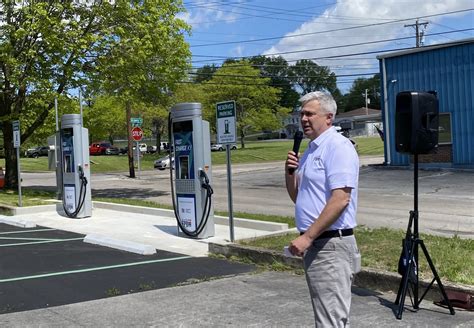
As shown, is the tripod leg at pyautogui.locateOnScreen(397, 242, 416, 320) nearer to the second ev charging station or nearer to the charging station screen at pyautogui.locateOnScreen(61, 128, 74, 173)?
the second ev charging station

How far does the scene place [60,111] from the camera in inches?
786

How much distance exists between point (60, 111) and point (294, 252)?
18015mm

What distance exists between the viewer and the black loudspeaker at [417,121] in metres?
5.62

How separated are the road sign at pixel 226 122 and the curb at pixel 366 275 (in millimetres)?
1913

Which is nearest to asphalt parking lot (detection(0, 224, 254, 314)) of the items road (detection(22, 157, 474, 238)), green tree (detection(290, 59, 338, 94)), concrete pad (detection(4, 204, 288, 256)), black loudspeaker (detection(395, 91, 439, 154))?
concrete pad (detection(4, 204, 288, 256))

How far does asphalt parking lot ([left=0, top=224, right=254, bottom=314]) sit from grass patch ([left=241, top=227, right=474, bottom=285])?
1.25 meters

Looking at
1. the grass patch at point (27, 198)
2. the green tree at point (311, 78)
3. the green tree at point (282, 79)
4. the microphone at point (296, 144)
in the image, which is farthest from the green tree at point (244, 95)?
the green tree at point (311, 78)

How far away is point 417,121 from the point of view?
18.5ft

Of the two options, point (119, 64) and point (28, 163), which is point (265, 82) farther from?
point (119, 64)

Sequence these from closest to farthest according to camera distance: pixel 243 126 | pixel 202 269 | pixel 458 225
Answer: pixel 202 269, pixel 458 225, pixel 243 126

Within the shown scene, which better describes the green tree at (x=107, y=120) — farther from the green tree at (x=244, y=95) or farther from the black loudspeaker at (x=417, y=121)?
the black loudspeaker at (x=417, y=121)

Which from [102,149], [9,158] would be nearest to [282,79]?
[102,149]

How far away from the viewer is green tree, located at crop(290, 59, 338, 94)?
138625mm

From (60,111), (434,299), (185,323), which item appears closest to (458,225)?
(434,299)
